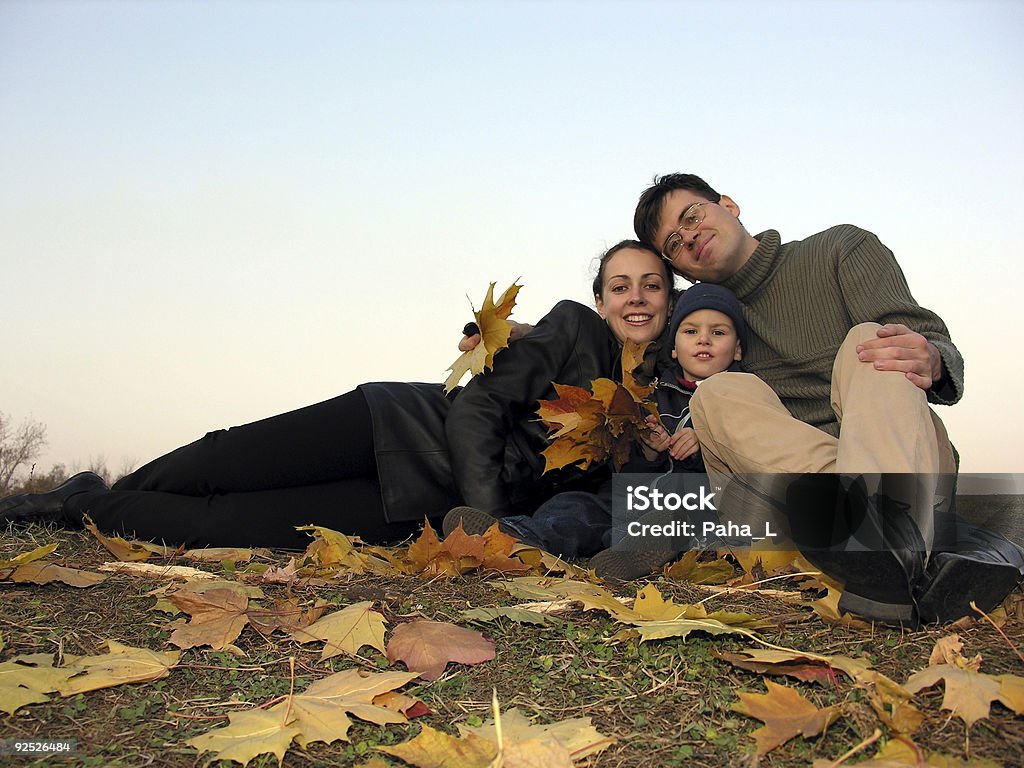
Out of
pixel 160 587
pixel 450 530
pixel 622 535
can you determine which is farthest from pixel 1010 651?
pixel 160 587

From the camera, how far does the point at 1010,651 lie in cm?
182

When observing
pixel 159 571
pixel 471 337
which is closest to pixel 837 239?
pixel 471 337

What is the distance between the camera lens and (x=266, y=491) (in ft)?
11.3

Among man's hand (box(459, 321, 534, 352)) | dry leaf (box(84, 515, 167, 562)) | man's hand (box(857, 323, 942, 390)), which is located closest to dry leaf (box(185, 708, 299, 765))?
dry leaf (box(84, 515, 167, 562))

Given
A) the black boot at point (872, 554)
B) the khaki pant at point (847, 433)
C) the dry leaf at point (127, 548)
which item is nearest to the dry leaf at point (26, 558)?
the dry leaf at point (127, 548)

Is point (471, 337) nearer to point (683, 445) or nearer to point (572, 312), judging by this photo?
point (572, 312)

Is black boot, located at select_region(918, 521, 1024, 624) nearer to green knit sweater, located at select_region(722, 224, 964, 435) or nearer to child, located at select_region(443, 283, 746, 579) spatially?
child, located at select_region(443, 283, 746, 579)

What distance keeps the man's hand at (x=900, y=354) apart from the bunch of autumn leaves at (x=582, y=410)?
85cm

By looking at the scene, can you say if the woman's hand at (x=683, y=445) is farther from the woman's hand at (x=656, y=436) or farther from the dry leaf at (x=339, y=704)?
the dry leaf at (x=339, y=704)

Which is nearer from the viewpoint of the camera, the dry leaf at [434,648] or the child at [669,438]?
the dry leaf at [434,648]

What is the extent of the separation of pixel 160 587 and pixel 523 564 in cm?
109

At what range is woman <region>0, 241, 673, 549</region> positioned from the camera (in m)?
3.29

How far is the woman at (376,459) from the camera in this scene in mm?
3295

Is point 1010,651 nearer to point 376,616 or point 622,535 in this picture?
point 622,535
